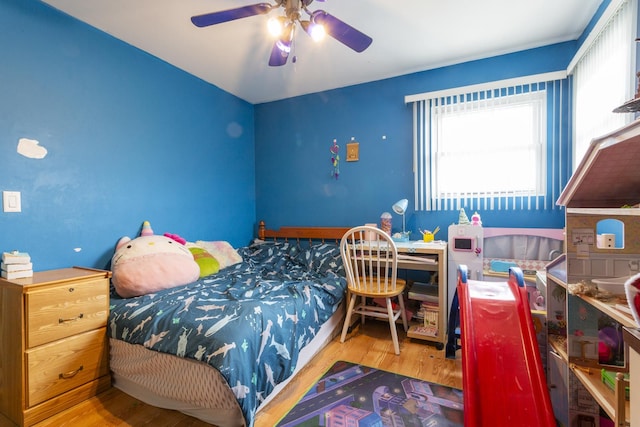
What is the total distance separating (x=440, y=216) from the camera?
8.94 feet

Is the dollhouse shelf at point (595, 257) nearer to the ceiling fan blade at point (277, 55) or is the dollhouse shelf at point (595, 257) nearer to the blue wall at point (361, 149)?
the blue wall at point (361, 149)

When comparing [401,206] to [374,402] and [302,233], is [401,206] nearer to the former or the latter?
[302,233]

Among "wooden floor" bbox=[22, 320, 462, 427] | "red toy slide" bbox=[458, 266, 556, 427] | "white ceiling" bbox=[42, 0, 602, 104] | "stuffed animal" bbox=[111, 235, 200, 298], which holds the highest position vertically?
"white ceiling" bbox=[42, 0, 602, 104]

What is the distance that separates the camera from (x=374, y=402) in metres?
1.60

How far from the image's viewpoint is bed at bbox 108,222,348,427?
1324 mm

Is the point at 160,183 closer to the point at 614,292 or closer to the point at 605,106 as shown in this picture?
the point at 614,292

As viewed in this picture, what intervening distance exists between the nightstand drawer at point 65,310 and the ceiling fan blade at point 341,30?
6.31 feet

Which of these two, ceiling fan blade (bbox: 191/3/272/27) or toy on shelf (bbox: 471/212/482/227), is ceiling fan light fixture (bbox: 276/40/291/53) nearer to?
ceiling fan blade (bbox: 191/3/272/27)

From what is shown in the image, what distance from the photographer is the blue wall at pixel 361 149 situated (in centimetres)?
247

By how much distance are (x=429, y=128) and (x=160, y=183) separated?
8.11 ft

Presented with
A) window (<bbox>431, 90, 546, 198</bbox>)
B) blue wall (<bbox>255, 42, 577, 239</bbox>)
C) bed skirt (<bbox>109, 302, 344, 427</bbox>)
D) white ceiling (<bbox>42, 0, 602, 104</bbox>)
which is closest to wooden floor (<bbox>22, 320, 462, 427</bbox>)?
bed skirt (<bbox>109, 302, 344, 427</bbox>)

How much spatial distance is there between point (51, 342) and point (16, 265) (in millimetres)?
466

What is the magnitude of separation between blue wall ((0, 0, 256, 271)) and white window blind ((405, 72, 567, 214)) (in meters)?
2.14

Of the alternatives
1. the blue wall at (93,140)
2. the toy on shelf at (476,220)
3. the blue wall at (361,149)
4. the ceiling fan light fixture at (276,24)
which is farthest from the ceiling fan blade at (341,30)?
the blue wall at (93,140)
